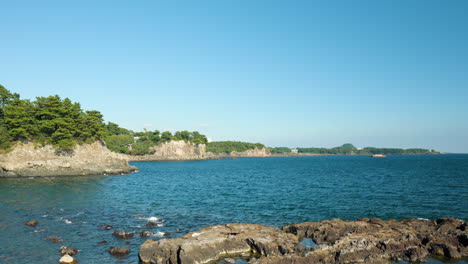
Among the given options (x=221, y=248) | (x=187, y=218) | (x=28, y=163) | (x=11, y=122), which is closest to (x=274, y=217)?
(x=187, y=218)

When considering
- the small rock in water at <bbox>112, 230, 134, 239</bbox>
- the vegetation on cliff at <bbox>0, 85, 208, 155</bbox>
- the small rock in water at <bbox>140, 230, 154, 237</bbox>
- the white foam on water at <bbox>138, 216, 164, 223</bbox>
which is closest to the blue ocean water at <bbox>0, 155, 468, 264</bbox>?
the white foam on water at <bbox>138, 216, 164, 223</bbox>

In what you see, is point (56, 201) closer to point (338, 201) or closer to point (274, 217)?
point (274, 217)

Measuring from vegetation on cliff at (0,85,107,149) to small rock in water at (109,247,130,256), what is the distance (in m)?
65.6

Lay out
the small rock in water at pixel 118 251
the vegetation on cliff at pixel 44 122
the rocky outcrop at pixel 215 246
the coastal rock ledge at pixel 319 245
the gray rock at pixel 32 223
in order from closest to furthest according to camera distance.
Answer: the coastal rock ledge at pixel 319 245
the rocky outcrop at pixel 215 246
the small rock in water at pixel 118 251
the gray rock at pixel 32 223
the vegetation on cliff at pixel 44 122

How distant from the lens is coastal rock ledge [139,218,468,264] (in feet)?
65.0

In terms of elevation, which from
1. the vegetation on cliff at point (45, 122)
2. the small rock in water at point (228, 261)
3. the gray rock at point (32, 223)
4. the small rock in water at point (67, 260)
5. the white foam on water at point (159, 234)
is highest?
the vegetation on cliff at point (45, 122)

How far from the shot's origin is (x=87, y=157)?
82.4 metres

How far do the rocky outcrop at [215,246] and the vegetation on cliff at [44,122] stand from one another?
68.3 metres

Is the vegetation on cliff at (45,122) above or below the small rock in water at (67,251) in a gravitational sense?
above

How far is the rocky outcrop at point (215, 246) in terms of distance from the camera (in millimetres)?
20016

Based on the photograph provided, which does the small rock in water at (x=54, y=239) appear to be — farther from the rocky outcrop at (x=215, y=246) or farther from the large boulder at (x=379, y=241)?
the large boulder at (x=379, y=241)

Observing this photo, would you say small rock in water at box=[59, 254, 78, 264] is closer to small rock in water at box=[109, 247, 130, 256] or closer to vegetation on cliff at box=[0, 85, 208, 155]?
small rock in water at box=[109, 247, 130, 256]

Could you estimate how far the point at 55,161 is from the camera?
246 feet

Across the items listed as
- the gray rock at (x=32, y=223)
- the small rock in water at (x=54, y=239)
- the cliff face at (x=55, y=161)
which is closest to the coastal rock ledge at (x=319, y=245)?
the small rock in water at (x=54, y=239)
